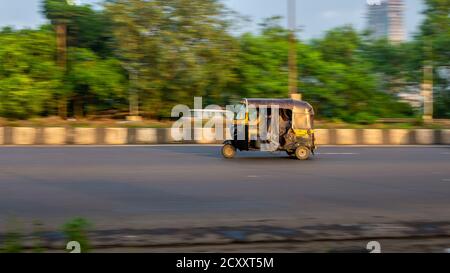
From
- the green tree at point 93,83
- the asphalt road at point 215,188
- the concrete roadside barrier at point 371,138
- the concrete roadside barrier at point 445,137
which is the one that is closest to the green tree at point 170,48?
the green tree at point 93,83

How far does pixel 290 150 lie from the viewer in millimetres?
16422

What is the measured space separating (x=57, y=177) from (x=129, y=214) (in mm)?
4192

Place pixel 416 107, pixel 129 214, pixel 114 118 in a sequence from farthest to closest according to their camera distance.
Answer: pixel 416 107 < pixel 114 118 < pixel 129 214

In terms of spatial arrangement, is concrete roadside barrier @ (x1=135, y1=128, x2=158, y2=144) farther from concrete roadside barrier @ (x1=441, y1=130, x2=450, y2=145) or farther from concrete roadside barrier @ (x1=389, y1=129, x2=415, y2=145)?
concrete roadside barrier @ (x1=441, y1=130, x2=450, y2=145)

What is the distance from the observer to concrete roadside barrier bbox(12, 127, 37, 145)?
20.5 metres

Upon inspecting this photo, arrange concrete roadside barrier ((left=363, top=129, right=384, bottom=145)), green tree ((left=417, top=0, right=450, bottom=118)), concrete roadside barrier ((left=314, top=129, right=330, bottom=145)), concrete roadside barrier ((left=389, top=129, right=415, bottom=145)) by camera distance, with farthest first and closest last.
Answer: green tree ((left=417, top=0, right=450, bottom=118)) < concrete roadside barrier ((left=389, top=129, right=415, bottom=145)) < concrete roadside barrier ((left=363, top=129, right=384, bottom=145)) < concrete roadside barrier ((left=314, top=129, right=330, bottom=145))

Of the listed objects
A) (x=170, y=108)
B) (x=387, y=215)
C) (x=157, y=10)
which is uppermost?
(x=157, y=10)

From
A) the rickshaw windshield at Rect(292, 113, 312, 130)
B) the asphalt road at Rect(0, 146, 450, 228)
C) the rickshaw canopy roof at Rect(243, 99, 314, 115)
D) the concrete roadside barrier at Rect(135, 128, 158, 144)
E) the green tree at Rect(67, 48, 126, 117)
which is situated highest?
the green tree at Rect(67, 48, 126, 117)

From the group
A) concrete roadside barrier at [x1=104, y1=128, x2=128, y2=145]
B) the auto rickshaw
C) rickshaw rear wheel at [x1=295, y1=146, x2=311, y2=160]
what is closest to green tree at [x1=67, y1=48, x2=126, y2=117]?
concrete roadside barrier at [x1=104, y1=128, x2=128, y2=145]

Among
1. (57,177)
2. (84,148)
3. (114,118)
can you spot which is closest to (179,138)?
(84,148)

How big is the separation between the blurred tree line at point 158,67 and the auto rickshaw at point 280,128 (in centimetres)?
1084

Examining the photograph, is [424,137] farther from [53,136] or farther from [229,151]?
[53,136]

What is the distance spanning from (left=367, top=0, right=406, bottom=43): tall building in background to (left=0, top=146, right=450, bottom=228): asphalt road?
2125 centimetres
